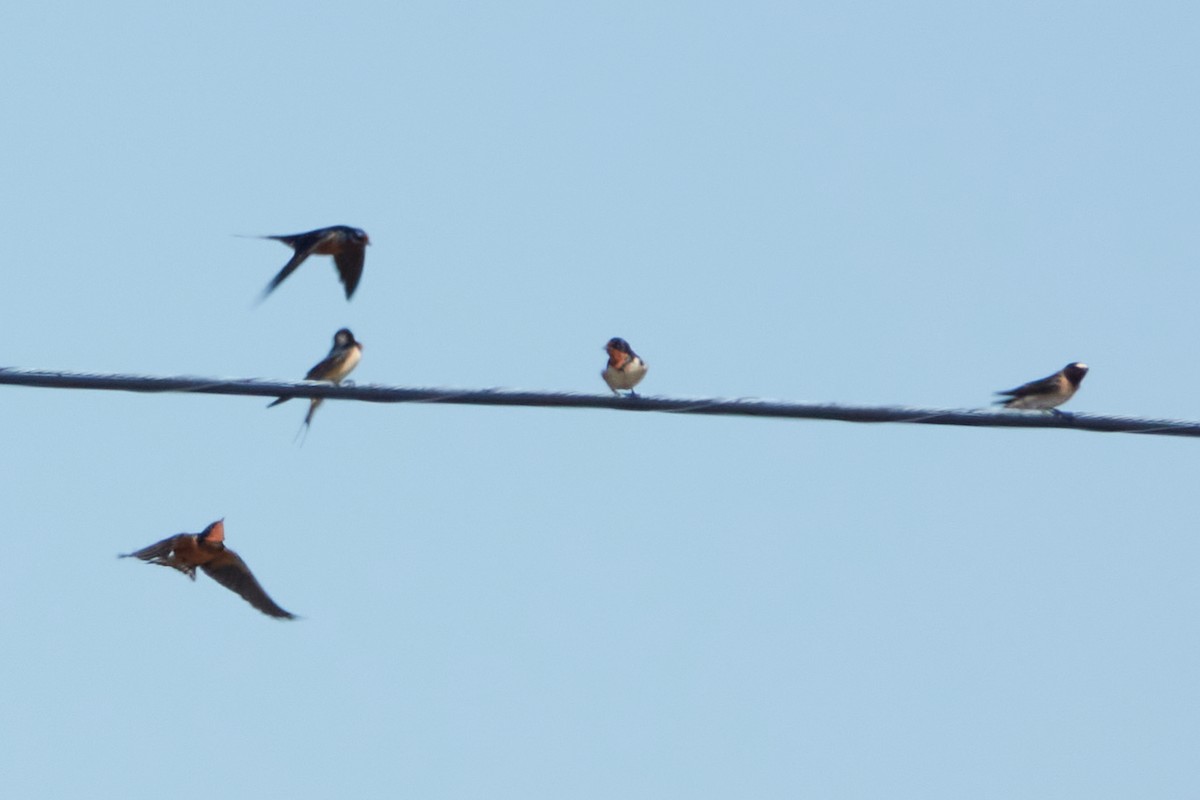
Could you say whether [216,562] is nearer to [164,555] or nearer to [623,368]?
[164,555]

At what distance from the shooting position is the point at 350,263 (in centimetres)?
1336

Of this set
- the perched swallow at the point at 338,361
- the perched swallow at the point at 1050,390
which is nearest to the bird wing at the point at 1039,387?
the perched swallow at the point at 1050,390

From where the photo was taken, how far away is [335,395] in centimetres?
849

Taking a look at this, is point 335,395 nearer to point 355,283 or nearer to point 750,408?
point 750,408

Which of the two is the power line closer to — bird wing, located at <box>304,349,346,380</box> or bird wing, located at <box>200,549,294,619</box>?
bird wing, located at <box>200,549,294,619</box>

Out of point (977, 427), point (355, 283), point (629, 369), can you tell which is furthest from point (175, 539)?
point (977, 427)

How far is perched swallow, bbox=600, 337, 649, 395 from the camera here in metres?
14.4

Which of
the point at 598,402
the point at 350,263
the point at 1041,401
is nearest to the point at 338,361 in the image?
the point at 350,263

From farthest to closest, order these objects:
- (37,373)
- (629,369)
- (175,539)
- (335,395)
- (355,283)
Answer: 1. (629,369)
2. (355,283)
3. (175,539)
4. (335,395)
5. (37,373)

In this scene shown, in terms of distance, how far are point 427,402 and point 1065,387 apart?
7.46m

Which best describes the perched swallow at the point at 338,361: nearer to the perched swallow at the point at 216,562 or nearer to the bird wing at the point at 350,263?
the bird wing at the point at 350,263

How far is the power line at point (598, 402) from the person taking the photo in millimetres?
8094

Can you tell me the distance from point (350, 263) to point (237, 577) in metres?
1.90

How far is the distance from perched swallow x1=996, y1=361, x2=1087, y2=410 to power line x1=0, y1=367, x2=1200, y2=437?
20.3 feet
